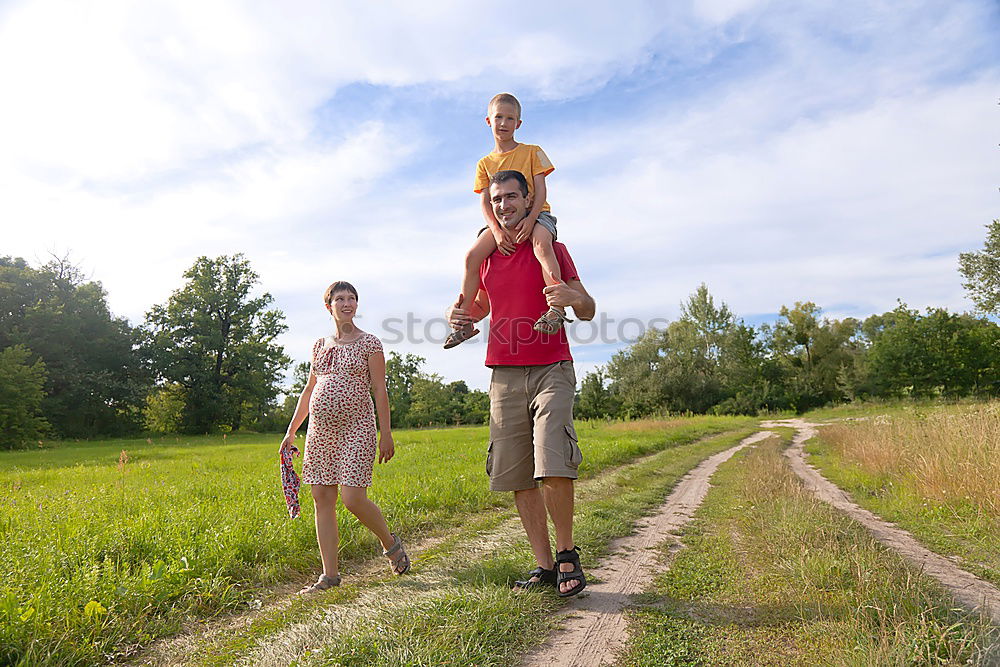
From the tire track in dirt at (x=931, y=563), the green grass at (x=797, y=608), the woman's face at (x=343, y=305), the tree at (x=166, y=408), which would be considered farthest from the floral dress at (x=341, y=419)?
the tree at (x=166, y=408)

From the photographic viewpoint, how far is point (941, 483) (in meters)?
6.68

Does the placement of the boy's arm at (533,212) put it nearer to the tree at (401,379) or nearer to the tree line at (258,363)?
the tree line at (258,363)

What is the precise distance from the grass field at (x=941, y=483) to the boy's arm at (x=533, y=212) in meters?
3.73

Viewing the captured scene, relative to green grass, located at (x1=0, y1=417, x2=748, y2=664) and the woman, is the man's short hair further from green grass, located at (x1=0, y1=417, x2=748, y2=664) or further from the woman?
green grass, located at (x1=0, y1=417, x2=748, y2=664)

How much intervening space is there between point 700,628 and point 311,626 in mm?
1937

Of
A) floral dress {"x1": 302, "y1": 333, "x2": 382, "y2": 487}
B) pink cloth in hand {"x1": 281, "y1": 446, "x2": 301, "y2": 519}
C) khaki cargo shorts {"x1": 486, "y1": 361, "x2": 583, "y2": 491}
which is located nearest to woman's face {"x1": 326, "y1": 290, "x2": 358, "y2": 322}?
floral dress {"x1": 302, "y1": 333, "x2": 382, "y2": 487}

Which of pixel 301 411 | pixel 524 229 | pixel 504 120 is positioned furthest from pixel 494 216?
pixel 301 411

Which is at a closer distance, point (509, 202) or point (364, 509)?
point (509, 202)

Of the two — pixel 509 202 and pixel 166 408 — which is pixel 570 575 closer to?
pixel 509 202

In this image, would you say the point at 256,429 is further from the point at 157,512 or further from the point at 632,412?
the point at 157,512

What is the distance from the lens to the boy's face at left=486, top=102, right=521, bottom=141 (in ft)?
12.0

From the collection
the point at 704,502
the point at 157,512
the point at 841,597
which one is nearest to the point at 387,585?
the point at 841,597

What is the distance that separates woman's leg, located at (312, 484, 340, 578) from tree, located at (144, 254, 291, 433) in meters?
43.5

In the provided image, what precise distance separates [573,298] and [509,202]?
719mm
